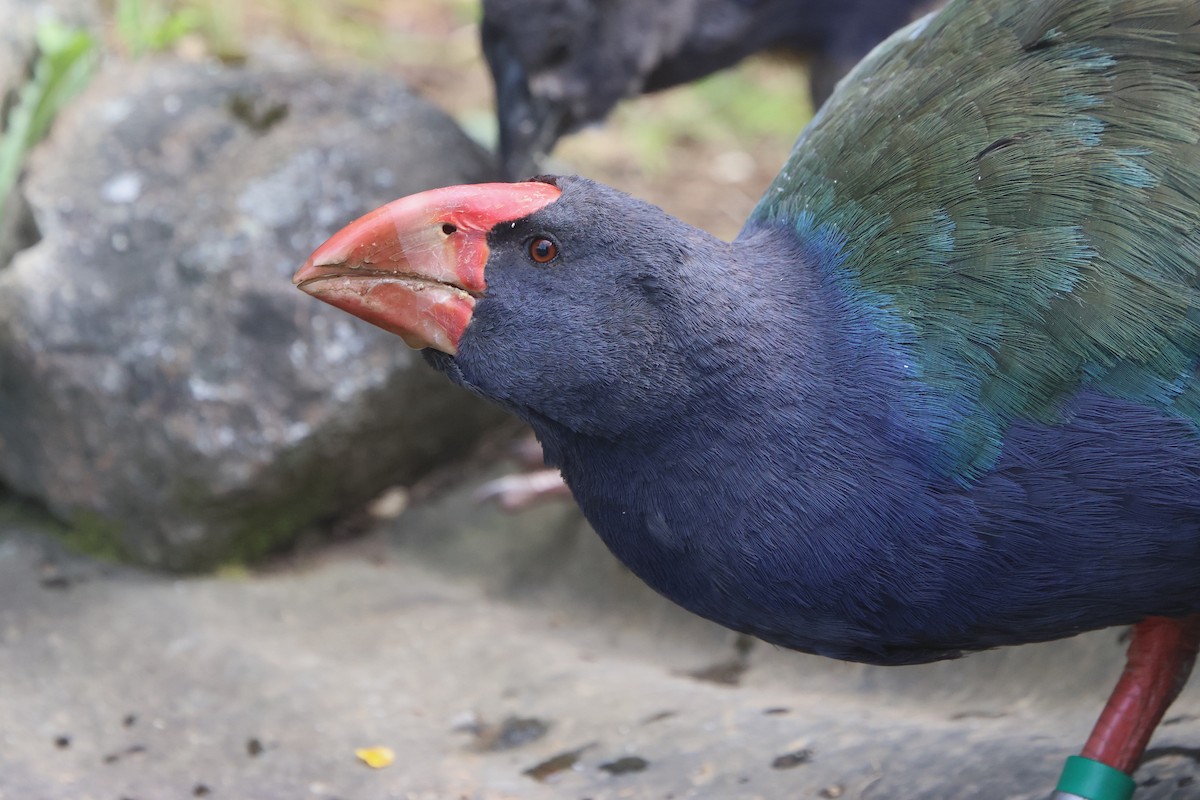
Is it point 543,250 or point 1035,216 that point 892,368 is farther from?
point 543,250

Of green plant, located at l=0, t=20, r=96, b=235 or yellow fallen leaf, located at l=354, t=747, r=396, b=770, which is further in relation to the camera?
green plant, located at l=0, t=20, r=96, b=235

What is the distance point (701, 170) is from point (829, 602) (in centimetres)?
458

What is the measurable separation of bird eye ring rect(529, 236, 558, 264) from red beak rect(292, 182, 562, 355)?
2.0 inches

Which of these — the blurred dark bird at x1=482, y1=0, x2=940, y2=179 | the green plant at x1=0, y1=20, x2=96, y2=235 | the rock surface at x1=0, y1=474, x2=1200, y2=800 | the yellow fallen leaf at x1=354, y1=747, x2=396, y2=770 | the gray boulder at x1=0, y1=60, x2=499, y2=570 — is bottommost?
the yellow fallen leaf at x1=354, y1=747, x2=396, y2=770

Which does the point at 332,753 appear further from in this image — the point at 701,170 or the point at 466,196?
the point at 701,170

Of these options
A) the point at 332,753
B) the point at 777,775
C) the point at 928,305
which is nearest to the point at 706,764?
the point at 777,775

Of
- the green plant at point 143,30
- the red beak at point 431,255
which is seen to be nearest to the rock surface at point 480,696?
the red beak at point 431,255

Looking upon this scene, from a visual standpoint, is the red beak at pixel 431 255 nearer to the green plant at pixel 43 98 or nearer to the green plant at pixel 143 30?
the green plant at pixel 43 98

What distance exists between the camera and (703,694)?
9.77ft

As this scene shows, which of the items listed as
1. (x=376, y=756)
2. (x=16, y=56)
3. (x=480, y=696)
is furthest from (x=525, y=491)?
(x=16, y=56)

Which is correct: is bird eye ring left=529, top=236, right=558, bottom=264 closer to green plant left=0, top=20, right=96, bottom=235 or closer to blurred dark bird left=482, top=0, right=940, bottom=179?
blurred dark bird left=482, top=0, right=940, bottom=179

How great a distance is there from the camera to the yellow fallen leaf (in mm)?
2768

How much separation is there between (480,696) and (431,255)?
4.61ft

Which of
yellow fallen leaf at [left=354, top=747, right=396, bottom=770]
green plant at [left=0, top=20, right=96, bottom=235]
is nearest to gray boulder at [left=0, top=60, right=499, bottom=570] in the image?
green plant at [left=0, top=20, right=96, bottom=235]
